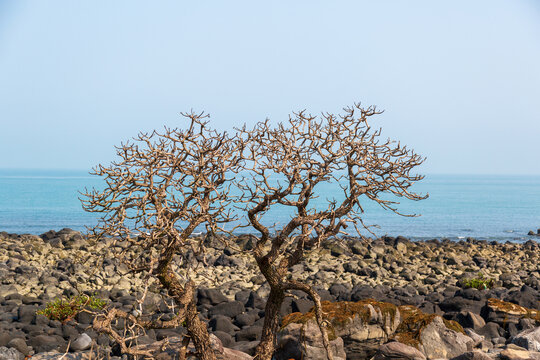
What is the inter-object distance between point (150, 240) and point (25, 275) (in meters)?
17.5

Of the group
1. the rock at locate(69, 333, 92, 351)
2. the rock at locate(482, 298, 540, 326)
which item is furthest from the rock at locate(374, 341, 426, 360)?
the rock at locate(69, 333, 92, 351)

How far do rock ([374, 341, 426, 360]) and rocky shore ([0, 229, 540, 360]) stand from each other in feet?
0.09

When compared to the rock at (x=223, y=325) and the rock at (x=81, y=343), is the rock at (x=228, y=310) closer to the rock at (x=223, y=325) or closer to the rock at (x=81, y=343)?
the rock at (x=223, y=325)

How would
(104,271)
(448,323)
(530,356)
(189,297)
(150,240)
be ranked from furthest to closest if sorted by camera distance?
(104,271)
(448,323)
(530,356)
(189,297)
(150,240)

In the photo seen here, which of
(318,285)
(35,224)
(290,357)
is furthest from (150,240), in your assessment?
(35,224)

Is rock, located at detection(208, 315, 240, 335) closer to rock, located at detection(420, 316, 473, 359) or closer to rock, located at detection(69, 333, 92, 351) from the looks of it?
rock, located at detection(69, 333, 92, 351)

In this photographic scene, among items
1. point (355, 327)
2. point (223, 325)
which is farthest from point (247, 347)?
point (223, 325)

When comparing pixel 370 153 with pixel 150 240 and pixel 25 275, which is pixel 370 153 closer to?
pixel 150 240

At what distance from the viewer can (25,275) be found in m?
24.6

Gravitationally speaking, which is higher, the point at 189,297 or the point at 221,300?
the point at 189,297

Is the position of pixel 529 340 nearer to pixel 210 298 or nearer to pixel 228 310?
pixel 228 310

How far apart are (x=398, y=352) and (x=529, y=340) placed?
3664 millimetres

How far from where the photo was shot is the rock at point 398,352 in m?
13.0

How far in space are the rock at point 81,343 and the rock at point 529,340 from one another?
33.5 feet
